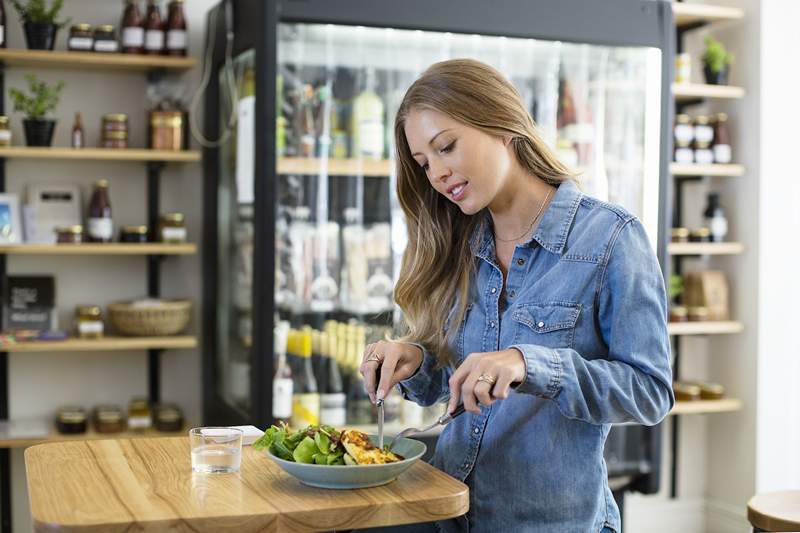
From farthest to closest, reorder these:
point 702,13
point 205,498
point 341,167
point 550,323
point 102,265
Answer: point 702,13
point 102,265
point 341,167
point 550,323
point 205,498

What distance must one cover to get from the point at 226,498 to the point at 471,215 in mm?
810

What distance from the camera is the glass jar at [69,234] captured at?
340 cm

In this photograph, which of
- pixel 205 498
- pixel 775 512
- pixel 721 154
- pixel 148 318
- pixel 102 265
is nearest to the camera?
pixel 205 498

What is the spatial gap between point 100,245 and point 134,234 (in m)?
0.14

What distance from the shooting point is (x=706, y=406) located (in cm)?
398

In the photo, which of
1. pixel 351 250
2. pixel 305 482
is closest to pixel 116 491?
pixel 305 482

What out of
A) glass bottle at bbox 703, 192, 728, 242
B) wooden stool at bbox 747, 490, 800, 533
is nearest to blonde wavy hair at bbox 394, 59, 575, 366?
wooden stool at bbox 747, 490, 800, 533

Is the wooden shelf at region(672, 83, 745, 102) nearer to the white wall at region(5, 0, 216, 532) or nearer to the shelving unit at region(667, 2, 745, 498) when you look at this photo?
the shelving unit at region(667, 2, 745, 498)

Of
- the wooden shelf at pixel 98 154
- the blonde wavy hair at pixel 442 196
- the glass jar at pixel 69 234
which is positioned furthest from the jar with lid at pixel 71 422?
the blonde wavy hair at pixel 442 196

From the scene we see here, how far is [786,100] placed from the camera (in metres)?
4.02

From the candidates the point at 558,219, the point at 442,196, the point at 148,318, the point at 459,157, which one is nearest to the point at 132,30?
the point at 148,318

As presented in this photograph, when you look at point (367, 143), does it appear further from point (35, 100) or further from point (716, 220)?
point (716, 220)

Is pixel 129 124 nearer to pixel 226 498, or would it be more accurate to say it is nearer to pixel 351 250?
pixel 351 250

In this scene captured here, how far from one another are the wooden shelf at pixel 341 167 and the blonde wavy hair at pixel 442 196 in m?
1.23
